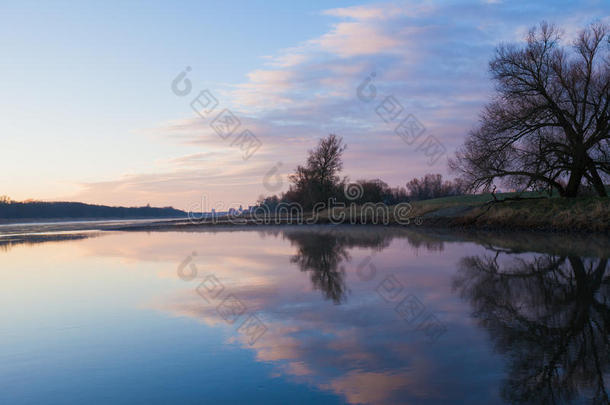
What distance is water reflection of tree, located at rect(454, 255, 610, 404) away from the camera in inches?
156

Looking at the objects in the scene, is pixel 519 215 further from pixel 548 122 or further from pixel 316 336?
pixel 316 336

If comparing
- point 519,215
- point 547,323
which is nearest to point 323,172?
point 519,215

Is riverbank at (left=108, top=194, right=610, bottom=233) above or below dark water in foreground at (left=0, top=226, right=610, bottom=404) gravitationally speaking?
above

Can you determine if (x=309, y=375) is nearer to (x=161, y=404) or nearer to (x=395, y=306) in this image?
(x=161, y=404)

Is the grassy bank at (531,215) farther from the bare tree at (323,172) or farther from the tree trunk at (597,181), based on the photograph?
the bare tree at (323,172)

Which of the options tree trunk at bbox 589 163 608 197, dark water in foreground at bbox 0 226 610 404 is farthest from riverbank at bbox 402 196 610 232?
dark water in foreground at bbox 0 226 610 404

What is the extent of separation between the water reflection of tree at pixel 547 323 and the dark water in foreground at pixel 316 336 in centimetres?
2

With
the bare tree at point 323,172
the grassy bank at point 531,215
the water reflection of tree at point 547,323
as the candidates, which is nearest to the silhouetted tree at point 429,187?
the bare tree at point 323,172

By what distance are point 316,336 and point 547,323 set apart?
3057 millimetres

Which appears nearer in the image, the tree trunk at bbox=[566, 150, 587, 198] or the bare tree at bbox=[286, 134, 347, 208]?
the tree trunk at bbox=[566, 150, 587, 198]

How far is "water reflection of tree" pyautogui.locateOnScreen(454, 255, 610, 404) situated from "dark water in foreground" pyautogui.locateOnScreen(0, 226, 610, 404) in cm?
2

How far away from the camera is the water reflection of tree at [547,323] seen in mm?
3967

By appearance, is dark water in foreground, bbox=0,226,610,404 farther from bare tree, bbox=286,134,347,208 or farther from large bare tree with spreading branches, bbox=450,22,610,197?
bare tree, bbox=286,134,347,208

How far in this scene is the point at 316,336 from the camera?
19.0ft
